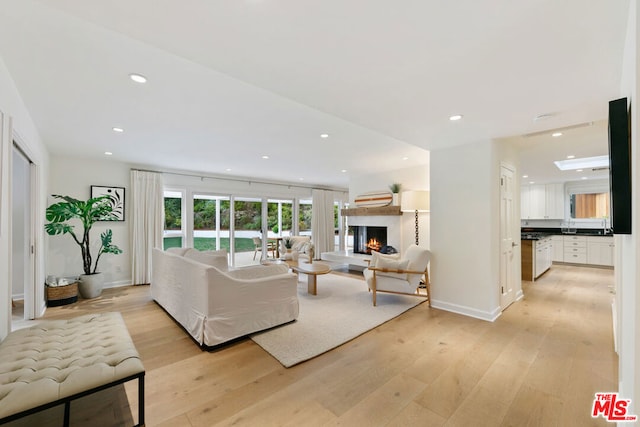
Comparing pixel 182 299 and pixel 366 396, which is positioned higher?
pixel 182 299

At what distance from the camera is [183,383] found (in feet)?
6.82

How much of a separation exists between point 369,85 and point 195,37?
4.00ft

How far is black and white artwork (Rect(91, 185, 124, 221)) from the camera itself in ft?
16.2

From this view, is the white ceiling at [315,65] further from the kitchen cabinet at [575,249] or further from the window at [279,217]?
the kitchen cabinet at [575,249]

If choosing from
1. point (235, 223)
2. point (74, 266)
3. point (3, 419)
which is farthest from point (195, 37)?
point (235, 223)

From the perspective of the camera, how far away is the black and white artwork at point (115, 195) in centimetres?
493

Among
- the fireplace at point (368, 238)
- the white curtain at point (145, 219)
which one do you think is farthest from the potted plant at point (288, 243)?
the white curtain at point (145, 219)

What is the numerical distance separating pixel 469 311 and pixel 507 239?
1.17 metres

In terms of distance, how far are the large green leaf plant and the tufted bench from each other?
2830 mm

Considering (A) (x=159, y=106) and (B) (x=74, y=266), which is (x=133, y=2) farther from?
(B) (x=74, y=266)

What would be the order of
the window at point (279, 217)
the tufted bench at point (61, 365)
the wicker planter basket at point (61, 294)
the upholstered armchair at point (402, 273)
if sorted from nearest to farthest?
the tufted bench at point (61, 365) → the upholstered armchair at point (402, 273) → the wicker planter basket at point (61, 294) → the window at point (279, 217)

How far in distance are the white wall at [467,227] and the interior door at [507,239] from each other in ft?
0.54

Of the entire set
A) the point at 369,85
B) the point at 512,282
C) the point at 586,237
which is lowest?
the point at 512,282

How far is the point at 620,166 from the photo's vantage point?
1168 mm
